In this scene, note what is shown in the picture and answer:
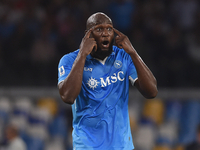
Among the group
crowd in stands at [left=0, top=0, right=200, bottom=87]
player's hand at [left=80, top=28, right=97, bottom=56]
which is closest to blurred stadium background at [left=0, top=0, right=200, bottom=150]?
crowd in stands at [left=0, top=0, right=200, bottom=87]

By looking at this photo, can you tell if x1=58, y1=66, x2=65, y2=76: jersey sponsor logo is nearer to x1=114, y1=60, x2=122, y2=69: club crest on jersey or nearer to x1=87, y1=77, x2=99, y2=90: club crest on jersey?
x1=87, y1=77, x2=99, y2=90: club crest on jersey

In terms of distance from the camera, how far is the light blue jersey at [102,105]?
3260 millimetres

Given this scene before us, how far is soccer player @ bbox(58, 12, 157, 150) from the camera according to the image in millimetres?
3234

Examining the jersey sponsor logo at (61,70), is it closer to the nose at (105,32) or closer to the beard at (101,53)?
the beard at (101,53)

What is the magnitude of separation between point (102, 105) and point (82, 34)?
20.6 ft

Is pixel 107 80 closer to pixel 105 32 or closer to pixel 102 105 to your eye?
pixel 102 105

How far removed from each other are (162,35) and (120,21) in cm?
123

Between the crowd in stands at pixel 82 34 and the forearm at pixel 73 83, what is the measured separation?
5.59 m

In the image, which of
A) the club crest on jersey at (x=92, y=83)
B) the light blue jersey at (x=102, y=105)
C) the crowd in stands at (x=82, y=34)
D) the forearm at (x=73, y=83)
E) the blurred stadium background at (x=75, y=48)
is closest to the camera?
the forearm at (x=73, y=83)

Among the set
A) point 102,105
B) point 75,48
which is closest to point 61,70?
point 102,105

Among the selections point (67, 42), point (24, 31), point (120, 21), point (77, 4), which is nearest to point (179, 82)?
point (120, 21)

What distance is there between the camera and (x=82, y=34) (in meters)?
9.40

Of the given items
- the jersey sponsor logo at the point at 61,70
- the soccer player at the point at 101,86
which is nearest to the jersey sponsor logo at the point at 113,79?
the soccer player at the point at 101,86

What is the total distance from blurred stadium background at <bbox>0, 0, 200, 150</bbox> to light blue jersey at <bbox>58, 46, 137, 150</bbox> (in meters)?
4.88
